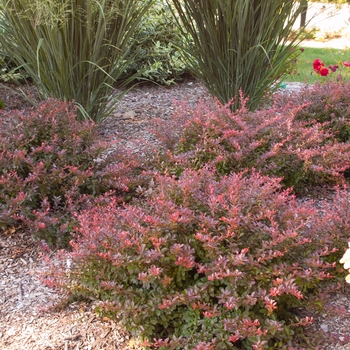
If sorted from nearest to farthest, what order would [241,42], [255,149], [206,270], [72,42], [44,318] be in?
[206,270] → [44,318] → [255,149] → [72,42] → [241,42]

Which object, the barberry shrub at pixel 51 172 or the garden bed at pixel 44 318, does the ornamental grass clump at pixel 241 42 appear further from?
the garden bed at pixel 44 318

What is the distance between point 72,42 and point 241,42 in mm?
1316

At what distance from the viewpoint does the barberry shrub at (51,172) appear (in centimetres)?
268

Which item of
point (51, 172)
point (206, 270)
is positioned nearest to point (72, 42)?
point (51, 172)

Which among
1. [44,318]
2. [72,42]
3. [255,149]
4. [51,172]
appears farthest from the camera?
[72,42]

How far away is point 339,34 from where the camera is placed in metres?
11.6

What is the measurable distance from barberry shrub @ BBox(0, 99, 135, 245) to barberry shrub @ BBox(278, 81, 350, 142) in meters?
1.53

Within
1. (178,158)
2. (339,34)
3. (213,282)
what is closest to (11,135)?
(178,158)

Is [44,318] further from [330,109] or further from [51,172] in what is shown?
[330,109]

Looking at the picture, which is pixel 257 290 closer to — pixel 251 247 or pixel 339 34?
pixel 251 247

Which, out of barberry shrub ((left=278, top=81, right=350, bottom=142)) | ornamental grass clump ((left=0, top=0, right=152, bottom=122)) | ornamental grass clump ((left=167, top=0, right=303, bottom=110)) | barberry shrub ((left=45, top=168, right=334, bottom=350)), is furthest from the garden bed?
ornamental grass clump ((left=167, top=0, right=303, bottom=110))

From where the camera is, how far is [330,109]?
12.1ft

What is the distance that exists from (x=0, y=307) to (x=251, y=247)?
1254 millimetres

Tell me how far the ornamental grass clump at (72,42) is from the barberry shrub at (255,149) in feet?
2.49
